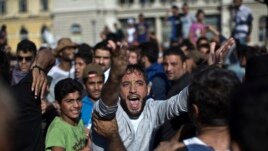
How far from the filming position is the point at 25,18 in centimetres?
8538

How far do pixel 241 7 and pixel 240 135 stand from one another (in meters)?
14.7

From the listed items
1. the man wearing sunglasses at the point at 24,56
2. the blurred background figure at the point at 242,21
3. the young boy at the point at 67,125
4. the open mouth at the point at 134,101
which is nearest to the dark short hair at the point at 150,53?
the man wearing sunglasses at the point at 24,56

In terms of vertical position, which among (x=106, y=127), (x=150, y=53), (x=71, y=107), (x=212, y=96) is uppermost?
(x=212, y=96)

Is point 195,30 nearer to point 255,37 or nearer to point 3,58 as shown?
point 3,58

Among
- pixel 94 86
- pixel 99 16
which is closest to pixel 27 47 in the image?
pixel 94 86

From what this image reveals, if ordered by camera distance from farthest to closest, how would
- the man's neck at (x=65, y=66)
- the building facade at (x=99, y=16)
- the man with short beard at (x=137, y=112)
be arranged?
1. the building facade at (x=99, y=16)
2. the man's neck at (x=65, y=66)
3. the man with short beard at (x=137, y=112)

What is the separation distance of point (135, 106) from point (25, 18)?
269 feet

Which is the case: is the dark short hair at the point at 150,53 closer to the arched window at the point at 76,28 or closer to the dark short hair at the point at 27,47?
the dark short hair at the point at 27,47

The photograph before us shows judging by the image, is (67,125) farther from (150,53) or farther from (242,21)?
(242,21)

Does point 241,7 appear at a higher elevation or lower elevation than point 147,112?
higher

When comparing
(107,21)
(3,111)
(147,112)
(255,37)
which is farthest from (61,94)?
(107,21)

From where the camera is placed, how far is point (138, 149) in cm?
496

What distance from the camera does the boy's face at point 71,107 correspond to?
6082 millimetres

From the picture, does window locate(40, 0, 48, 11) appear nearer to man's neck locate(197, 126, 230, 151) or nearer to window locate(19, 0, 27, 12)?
window locate(19, 0, 27, 12)
